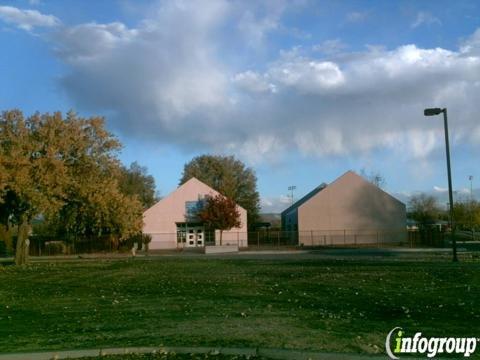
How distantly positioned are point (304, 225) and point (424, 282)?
49496 mm

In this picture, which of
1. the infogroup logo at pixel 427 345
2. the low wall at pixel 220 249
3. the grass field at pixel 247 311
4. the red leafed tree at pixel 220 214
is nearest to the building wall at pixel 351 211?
the red leafed tree at pixel 220 214

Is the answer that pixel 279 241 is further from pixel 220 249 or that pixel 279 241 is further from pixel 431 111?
pixel 431 111

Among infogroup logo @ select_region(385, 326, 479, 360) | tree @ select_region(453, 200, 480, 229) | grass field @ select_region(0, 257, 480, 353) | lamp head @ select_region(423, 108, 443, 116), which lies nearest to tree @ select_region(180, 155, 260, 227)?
tree @ select_region(453, 200, 480, 229)

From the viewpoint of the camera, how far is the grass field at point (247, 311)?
9336 mm

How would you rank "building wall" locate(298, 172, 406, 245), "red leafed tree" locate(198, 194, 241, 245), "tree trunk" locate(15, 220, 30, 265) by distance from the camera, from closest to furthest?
1. "tree trunk" locate(15, 220, 30, 265)
2. "red leafed tree" locate(198, 194, 241, 245)
3. "building wall" locate(298, 172, 406, 245)

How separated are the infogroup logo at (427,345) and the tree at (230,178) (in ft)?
249

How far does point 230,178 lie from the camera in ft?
296

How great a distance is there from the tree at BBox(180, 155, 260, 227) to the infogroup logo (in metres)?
76.0

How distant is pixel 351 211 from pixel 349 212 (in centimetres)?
24

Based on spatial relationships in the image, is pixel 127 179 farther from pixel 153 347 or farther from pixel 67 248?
pixel 153 347

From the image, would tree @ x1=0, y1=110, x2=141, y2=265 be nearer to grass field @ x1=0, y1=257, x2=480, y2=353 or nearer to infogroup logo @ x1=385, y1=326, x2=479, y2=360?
grass field @ x1=0, y1=257, x2=480, y2=353

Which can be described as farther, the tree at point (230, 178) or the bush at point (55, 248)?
the tree at point (230, 178)

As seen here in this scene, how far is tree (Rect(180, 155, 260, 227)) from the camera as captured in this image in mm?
88250

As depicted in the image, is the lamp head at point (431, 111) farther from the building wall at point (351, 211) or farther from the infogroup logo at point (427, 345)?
the building wall at point (351, 211)
